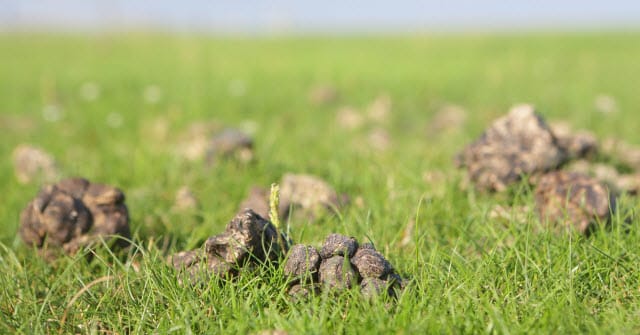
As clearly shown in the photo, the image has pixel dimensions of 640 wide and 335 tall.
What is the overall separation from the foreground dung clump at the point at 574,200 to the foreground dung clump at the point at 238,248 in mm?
1440

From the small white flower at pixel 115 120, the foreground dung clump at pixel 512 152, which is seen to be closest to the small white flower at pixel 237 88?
the small white flower at pixel 115 120

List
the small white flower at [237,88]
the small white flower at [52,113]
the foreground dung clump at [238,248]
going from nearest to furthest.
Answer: the foreground dung clump at [238,248]
the small white flower at [52,113]
the small white flower at [237,88]

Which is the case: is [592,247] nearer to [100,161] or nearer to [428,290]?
[428,290]

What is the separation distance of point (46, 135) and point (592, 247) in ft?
19.1

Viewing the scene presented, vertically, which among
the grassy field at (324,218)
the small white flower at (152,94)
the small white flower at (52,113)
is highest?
the small white flower at (152,94)

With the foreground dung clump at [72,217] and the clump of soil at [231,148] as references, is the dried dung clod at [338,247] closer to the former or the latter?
the foreground dung clump at [72,217]

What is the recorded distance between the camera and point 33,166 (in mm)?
4406

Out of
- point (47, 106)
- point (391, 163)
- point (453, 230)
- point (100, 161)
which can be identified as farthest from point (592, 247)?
point (47, 106)

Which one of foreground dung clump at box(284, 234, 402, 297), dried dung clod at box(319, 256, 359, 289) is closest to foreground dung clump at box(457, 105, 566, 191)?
foreground dung clump at box(284, 234, 402, 297)

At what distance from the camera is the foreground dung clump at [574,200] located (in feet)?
9.33

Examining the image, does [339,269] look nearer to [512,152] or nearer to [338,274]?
[338,274]

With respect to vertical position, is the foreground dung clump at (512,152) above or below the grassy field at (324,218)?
above

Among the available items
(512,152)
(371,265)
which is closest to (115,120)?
(512,152)

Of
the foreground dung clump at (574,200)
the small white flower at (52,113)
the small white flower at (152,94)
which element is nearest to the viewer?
the foreground dung clump at (574,200)
